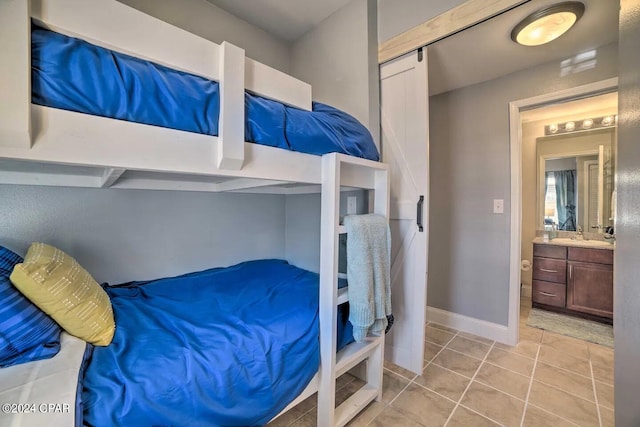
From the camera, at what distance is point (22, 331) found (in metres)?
0.79

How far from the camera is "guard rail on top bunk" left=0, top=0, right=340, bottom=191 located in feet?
1.91

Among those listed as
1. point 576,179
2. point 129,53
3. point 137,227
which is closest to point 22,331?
point 129,53

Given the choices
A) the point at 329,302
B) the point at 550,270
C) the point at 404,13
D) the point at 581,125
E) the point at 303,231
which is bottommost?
the point at 550,270

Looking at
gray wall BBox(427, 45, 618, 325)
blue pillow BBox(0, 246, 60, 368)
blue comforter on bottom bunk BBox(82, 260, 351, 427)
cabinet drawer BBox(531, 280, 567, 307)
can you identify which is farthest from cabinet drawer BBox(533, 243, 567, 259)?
blue pillow BBox(0, 246, 60, 368)

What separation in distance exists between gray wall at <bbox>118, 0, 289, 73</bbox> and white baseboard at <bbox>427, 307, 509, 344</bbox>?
3.07 metres

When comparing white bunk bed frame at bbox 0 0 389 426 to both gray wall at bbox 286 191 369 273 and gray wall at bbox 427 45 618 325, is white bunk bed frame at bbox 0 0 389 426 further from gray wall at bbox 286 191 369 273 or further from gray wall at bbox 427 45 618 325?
gray wall at bbox 427 45 618 325

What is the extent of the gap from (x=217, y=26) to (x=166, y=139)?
6.80 feet

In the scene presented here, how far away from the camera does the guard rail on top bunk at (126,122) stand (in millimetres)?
583

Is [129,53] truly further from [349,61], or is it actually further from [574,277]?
[574,277]

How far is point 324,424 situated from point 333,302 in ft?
2.02

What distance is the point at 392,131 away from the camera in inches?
77.7

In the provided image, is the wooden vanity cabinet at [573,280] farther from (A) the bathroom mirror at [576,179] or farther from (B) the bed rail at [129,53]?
(B) the bed rail at [129,53]

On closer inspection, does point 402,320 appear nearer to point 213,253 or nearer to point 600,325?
point 213,253

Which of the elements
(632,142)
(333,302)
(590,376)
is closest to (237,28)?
(333,302)
